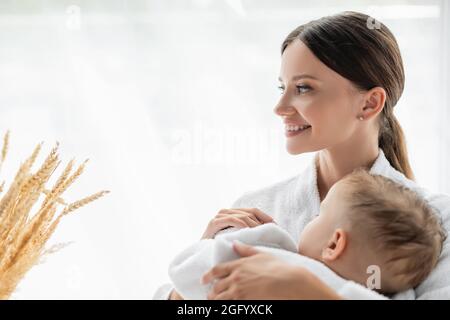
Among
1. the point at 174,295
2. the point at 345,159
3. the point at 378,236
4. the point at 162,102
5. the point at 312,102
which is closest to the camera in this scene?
the point at 378,236

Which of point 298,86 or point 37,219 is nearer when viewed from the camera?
point 37,219

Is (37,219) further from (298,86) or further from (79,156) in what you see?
(79,156)

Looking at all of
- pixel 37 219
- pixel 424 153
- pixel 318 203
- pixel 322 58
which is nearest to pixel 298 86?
pixel 322 58

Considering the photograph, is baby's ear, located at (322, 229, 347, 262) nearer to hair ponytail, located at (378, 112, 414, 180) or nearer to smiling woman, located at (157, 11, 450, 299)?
smiling woman, located at (157, 11, 450, 299)

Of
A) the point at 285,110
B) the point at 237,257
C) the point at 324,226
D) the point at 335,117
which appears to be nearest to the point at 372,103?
the point at 335,117

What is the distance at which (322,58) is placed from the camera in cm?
140

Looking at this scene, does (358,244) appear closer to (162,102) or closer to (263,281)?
(263,281)

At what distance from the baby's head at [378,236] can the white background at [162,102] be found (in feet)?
3.85

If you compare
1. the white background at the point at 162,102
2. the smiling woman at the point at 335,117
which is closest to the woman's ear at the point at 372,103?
the smiling woman at the point at 335,117

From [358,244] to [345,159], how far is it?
1.63 feet

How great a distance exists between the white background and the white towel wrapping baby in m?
1.18

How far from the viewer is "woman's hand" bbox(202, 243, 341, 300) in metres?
0.91

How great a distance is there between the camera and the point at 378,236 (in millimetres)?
1029
